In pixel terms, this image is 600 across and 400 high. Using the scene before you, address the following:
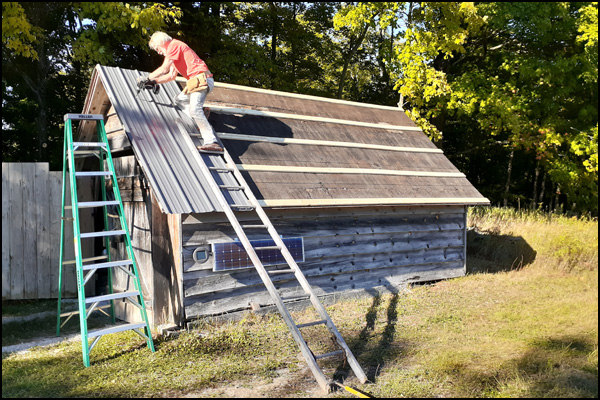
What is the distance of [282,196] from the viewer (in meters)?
8.38

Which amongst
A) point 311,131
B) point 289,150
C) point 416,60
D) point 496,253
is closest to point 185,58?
point 289,150

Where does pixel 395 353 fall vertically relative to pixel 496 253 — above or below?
below

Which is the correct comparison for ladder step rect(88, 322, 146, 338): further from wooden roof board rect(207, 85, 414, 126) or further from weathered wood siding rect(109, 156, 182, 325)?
wooden roof board rect(207, 85, 414, 126)

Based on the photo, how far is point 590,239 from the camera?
32.8 ft

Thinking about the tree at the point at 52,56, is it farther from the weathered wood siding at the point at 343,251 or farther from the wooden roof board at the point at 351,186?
the weathered wood siding at the point at 343,251

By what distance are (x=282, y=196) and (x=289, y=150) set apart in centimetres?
145

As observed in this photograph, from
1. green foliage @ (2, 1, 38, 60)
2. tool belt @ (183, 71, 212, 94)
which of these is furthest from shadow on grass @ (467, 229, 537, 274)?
green foliage @ (2, 1, 38, 60)

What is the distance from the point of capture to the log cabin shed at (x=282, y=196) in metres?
7.66

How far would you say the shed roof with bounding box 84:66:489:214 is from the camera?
7.72 m

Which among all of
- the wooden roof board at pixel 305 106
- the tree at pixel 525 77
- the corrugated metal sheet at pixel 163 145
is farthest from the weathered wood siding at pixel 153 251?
the tree at pixel 525 77

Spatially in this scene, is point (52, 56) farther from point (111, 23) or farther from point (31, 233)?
point (31, 233)

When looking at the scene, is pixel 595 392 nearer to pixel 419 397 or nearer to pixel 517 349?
pixel 517 349

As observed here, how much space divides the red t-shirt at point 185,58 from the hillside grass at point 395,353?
4.00 meters

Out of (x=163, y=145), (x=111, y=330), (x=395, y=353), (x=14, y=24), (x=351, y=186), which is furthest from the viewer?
(x=14, y=24)
